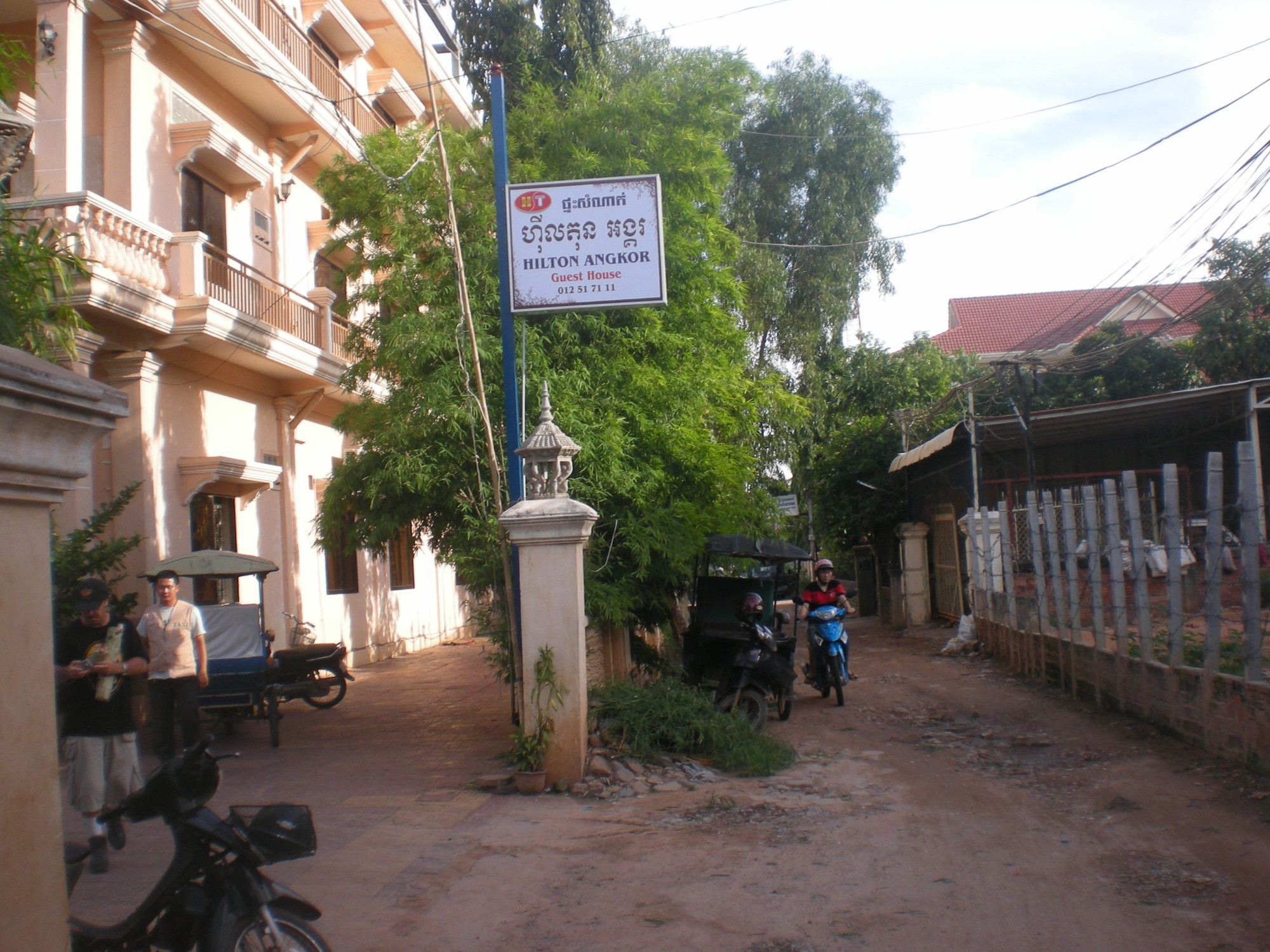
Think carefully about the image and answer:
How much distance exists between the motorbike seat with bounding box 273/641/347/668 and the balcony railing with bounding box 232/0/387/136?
607 cm

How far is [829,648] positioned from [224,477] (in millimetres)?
7273

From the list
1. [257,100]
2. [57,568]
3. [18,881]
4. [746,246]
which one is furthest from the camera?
[746,246]

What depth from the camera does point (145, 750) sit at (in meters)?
9.71

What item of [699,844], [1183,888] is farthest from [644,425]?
[1183,888]

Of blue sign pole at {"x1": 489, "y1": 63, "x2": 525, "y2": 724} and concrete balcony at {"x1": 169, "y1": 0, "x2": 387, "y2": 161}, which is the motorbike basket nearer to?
blue sign pole at {"x1": 489, "y1": 63, "x2": 525, "y2": 724}

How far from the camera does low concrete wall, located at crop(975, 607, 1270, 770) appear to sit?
650cm

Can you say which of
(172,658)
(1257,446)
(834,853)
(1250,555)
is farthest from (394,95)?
(834,853)

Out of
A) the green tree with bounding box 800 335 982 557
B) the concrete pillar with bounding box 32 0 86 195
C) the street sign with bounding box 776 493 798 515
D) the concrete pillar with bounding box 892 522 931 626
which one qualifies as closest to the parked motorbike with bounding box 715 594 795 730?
the street sign with bounding box 776 493 798 515

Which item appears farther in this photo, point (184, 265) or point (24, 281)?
point (184, 265)

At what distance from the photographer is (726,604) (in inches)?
424

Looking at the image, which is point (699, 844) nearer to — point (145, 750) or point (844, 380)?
point (145, 750)

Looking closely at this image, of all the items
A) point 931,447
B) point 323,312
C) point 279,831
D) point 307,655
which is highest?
point 323,312

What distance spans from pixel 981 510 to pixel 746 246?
310 inches

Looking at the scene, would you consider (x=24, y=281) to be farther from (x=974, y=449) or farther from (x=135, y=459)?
(x=974, y=449)
